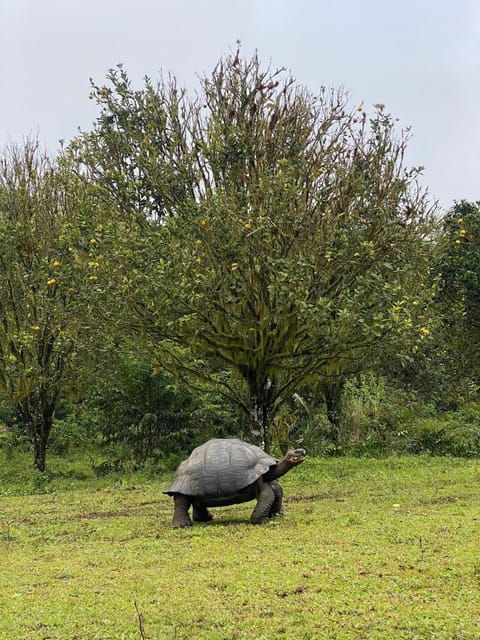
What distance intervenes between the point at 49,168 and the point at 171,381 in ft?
20.9

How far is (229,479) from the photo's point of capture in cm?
964

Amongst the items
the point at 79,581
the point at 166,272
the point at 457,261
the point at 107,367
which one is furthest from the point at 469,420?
the point at 79,581

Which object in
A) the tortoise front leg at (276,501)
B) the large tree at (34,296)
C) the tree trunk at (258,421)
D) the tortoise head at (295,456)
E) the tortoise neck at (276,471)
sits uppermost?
the large tree at (34,296)

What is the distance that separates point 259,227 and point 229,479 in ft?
15.7

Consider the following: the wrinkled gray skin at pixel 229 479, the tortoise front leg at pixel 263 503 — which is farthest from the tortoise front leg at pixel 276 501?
the tortoise front leg at pixel 263 503

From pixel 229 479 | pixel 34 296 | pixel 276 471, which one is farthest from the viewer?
pixel 34 296

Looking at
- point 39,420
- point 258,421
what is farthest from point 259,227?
point 39,420

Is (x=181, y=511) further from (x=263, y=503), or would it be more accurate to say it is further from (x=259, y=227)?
(x=259, y=227)

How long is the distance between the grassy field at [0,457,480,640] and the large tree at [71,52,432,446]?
3.34 meters

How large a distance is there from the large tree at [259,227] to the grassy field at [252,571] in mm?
3343

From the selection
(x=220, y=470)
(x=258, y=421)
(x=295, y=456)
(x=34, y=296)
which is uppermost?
(x=34, y=296)

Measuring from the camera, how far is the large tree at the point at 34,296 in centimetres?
1627

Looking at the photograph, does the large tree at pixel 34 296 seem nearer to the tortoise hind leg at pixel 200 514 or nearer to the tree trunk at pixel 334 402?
the tortoise hind leg at pixel 200 514

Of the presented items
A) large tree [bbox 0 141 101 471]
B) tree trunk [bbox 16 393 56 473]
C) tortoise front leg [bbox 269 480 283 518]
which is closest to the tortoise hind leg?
tortoise front leg [bbox 269 480 283 518]
